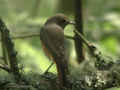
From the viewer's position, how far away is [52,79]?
368cm

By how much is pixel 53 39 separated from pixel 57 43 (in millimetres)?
220

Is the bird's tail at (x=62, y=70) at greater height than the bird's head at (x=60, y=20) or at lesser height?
lesser

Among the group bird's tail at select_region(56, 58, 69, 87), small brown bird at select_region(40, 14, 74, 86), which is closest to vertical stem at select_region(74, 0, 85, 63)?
small brown bird at select_region(40, 14, 74, 86)

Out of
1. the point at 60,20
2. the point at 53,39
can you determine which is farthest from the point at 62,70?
the point at 60,20

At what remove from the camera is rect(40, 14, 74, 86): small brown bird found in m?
3.82

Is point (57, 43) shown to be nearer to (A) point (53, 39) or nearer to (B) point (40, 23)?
(A) point (53, 39)

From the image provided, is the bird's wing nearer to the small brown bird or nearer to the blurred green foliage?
the small brown bird

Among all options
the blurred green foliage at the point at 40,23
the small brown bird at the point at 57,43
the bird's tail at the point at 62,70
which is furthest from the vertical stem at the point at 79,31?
the bird's tail at the point at 62,70

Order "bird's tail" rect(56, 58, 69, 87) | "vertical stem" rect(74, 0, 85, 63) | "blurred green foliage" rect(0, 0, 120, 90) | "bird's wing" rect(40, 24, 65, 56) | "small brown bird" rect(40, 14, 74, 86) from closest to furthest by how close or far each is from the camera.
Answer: "bird's tail" rect(56, 58, 69, 87), "small brown bird" rect(40, 14, 74, 86), "bird's wing" rect(40, 24, 65, 56), "vertical stem" rect(74, 0, 85, 63), "blurred green foliage" rect(0, 0, 120, 90)

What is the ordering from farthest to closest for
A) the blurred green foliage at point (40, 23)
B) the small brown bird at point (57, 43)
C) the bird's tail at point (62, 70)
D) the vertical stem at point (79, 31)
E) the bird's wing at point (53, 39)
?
the blurred green foliage at point (40, 23) → the vertical stem at point (79, 31) → the bird's wing at point (53, 39) → the small brown bird at point (57, 43) → the bird's tail at point (62, 70)

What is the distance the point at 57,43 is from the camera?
4543mm

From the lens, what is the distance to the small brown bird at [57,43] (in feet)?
12.5

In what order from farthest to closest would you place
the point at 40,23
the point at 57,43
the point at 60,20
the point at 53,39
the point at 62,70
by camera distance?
the point at 40,23 → the point at 60,20 → the point at 53,39 → the point at 57,43 → the point at 62,70

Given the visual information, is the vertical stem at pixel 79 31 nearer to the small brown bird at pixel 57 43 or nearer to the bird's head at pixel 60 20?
the small brown bird at pixel 57 43
